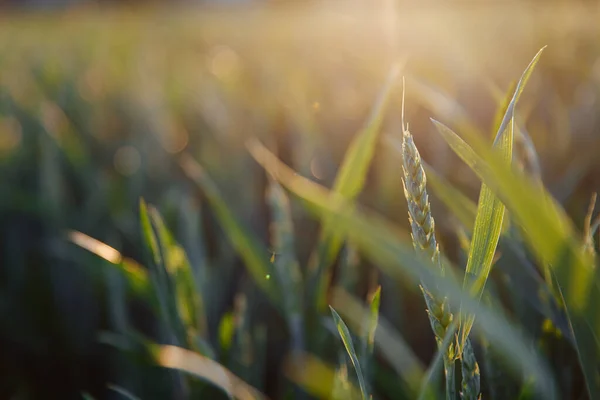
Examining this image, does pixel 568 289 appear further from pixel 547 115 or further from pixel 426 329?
pixel 547 115

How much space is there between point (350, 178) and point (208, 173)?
0.43 m

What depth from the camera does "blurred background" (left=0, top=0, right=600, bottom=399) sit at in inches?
21.8

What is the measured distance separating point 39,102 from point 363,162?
2.99 ft

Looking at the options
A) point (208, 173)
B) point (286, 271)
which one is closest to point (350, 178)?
point (286, 271)

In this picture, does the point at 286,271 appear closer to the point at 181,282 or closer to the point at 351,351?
the point at 181,282

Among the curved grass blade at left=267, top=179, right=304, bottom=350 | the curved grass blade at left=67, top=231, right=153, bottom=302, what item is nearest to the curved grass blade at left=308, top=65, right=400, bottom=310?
the curved grass blade at left=267, top=179, right=304, bottom=350

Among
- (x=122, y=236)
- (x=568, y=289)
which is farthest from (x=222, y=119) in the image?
(x=568, y=289)

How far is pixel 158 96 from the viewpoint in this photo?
1.14 metres

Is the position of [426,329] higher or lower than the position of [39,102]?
lower

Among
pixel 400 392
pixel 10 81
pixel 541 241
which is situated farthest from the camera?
pixel 10 81

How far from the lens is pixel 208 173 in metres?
0.87

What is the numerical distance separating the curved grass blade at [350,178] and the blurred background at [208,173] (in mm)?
40

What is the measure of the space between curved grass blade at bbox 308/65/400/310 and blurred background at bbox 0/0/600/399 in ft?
0.13

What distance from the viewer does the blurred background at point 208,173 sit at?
55 cm
